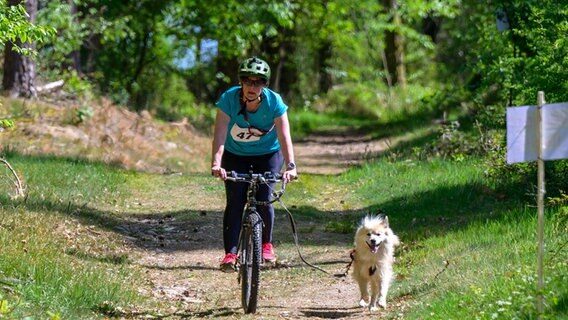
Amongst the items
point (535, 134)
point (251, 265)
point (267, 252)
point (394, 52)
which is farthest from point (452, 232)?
point (394, 52)

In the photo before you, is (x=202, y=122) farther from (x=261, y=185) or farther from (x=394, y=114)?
(x=261, y=185)

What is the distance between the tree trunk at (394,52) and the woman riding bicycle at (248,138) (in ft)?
89.6

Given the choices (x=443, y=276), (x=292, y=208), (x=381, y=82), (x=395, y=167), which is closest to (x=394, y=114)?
(x=381, y=82)

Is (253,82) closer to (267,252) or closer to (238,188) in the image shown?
(238,188)

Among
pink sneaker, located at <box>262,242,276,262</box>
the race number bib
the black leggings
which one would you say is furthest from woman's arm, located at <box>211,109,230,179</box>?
pink sneaker, located at <box>262,242,276,262</box>

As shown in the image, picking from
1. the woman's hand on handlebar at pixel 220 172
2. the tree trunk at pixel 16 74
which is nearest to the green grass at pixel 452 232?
the woman's hand on handlebar at pixel 220 172

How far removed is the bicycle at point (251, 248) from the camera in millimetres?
8547

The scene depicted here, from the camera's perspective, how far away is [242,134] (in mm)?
9469

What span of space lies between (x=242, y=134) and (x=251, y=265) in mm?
1400

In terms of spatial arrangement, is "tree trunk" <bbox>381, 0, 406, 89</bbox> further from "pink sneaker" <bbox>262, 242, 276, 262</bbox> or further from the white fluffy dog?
the white fluffy dog

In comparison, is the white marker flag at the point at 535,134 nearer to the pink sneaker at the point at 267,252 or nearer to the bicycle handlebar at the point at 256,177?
the bicycle handlebar at the point at 256,177

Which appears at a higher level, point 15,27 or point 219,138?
point 15,27

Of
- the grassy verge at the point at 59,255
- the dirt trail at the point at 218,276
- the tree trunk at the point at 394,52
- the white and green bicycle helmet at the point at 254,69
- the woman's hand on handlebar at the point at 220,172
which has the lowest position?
the dirt trail at the point at 218,276

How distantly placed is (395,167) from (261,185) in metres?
8.54
